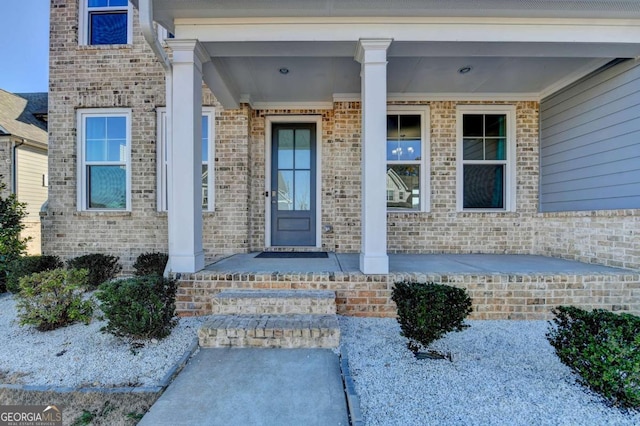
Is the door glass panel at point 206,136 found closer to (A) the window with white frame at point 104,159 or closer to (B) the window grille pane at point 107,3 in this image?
(A) the window with white frame at point 104,159

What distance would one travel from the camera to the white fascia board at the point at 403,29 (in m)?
3.33

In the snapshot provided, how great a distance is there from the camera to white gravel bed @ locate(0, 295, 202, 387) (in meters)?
2.24

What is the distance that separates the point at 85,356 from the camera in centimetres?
257

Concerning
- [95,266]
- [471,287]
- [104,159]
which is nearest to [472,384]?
[471,287]

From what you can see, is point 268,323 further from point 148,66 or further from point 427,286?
point 148,66

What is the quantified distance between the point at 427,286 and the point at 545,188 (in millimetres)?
3877

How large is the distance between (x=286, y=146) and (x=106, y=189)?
3141mm

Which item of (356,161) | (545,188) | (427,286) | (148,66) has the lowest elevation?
(427,286)

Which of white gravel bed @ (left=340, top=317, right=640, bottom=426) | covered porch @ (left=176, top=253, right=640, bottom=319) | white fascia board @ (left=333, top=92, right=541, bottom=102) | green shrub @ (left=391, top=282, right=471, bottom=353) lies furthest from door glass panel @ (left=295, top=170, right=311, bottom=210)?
green shrub @ (left=391, top=282, right=471, bottom=353)

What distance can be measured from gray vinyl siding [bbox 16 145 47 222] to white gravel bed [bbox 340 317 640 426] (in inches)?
401

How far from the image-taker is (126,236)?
17.4 ft

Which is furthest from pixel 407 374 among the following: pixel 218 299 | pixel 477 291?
pixel 218 299

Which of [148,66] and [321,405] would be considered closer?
[321,405]

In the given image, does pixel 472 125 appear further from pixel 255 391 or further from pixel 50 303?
pixel 50 303
